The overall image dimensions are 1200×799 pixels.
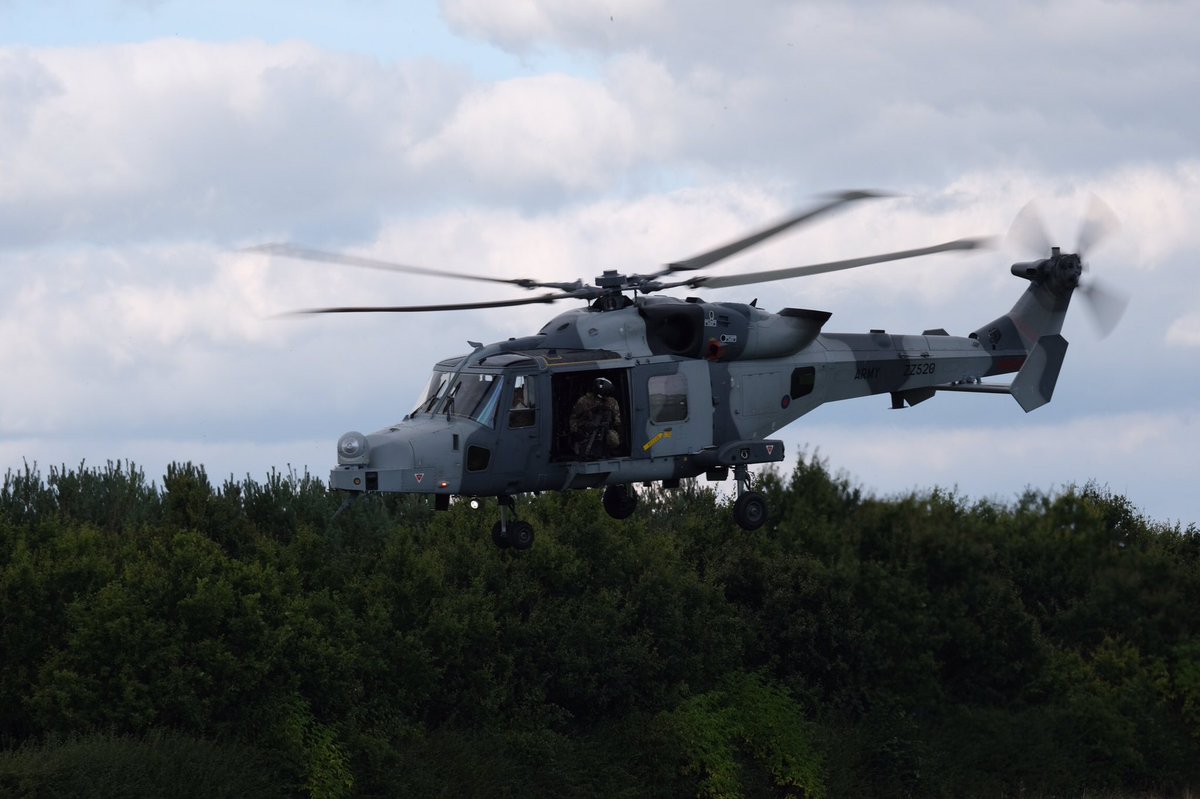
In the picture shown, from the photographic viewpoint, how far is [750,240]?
80.5 feet

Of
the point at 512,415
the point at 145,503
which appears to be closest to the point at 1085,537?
the point at 145,503

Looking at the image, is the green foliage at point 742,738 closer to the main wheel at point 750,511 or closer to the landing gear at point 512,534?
the main wheel at point 750,511

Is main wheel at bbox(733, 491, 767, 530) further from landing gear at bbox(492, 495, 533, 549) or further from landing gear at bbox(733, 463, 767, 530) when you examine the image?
landing gear at bbox(492, 495, 533, 549)

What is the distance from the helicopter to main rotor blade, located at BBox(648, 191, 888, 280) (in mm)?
27

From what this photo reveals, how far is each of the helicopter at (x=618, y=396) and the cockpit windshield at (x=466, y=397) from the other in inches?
0.9

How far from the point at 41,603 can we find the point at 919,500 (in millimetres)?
30991

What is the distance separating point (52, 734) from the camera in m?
41.9

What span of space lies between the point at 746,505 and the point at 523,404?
456 cm

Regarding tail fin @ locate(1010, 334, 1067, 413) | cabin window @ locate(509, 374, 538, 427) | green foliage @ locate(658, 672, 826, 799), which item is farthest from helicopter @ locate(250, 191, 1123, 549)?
green foliage @ locate(658, 672, 826, 799)

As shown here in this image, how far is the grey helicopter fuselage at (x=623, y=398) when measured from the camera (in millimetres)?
24172

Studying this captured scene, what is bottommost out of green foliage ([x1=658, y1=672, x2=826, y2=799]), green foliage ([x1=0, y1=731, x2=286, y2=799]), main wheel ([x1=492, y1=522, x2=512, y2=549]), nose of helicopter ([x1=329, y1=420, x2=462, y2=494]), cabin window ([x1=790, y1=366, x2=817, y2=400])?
green foliage ([x1=658, y1=672, x2=826, y2=799])

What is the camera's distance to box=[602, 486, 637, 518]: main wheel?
27.8 meters

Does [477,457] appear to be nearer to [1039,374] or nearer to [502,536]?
[502,536]

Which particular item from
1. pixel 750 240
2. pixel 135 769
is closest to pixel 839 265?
pixel 750 240
